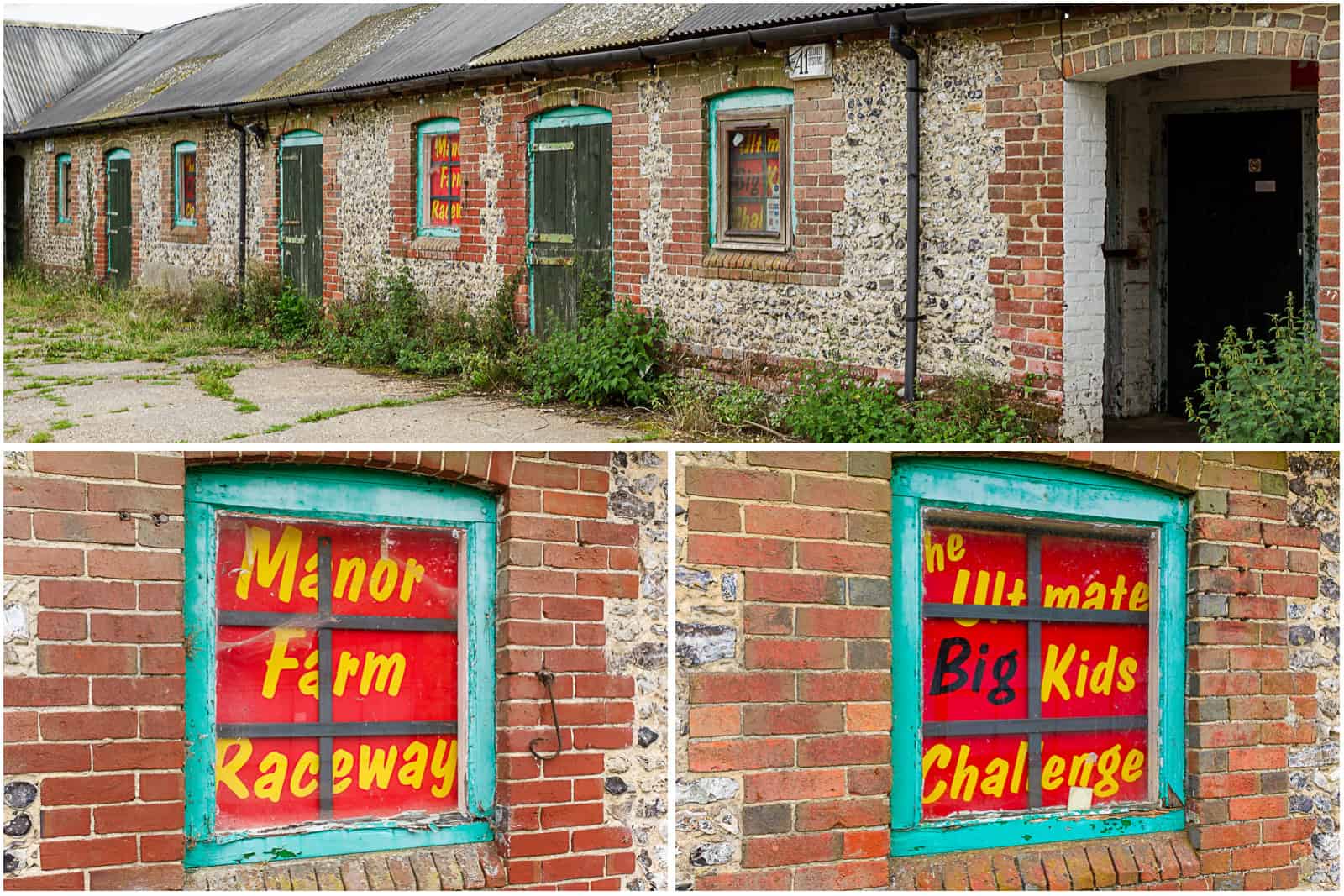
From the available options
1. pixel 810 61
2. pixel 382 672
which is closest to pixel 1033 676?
pixel 382 672

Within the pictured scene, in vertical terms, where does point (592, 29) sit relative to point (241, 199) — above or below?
above

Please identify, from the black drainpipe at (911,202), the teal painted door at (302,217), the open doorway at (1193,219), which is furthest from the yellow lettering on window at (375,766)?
the teal painted door at (302,217)

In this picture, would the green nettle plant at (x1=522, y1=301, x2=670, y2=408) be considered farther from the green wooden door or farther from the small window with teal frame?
the green wooden door

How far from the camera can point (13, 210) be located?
24922 mm

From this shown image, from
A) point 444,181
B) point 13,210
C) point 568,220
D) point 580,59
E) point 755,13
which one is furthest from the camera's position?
point 13,210

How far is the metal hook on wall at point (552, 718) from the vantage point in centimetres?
515

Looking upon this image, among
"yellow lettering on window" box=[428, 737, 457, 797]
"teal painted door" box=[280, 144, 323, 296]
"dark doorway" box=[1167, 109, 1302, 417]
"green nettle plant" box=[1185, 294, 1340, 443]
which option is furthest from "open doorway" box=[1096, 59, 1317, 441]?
"teal painted door" box=[280, 144, 323, 296]

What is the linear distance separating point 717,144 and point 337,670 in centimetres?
636

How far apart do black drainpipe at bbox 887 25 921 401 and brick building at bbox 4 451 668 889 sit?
405cm

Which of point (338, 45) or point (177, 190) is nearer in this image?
point (338, 45)

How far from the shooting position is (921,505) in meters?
5.32

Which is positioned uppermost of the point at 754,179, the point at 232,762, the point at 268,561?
the point at 754,179

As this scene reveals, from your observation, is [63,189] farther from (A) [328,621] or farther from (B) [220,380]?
(A) [328,621]

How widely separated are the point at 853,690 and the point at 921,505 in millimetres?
750
